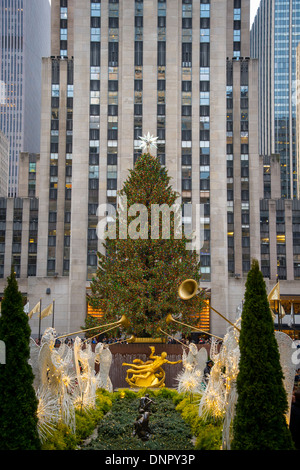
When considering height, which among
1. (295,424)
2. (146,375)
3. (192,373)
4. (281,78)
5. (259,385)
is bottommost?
(146,375)

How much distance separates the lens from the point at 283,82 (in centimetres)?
15950

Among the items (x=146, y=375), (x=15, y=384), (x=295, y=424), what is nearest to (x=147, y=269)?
(x=146, y=375)

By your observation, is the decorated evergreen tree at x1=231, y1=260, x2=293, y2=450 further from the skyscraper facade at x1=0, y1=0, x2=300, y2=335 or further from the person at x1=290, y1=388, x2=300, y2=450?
the skyscraper facade at x1=0, y1=0, x2=300, y2=335

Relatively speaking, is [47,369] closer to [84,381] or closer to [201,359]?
[84,381]

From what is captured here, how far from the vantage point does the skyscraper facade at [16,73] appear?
500ft

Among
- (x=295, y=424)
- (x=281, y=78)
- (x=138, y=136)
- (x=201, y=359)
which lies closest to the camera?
(x=295, y=424)

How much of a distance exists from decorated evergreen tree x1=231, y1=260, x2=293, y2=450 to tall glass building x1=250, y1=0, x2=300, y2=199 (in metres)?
145

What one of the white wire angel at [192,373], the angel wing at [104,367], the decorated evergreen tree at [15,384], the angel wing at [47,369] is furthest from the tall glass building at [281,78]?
the decorated evergreen tree at [15,384]

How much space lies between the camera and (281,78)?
159 meters

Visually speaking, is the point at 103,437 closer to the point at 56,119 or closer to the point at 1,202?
the point at 56,119

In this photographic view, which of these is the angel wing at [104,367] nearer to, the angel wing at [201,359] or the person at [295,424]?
the angel wing at [201,359]

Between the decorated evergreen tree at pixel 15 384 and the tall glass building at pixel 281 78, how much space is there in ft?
480

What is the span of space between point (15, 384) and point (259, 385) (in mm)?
5485

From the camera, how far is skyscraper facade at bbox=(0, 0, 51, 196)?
152 meters
